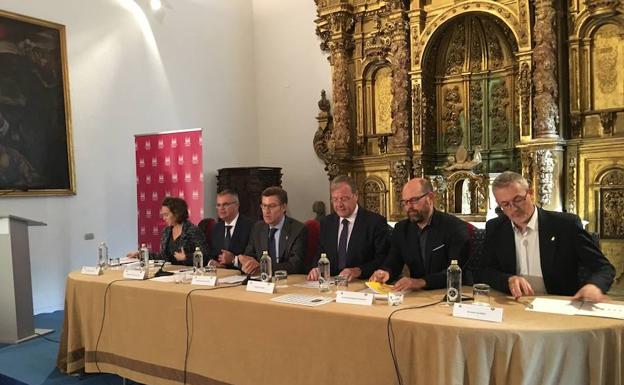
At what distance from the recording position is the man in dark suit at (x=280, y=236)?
364cm

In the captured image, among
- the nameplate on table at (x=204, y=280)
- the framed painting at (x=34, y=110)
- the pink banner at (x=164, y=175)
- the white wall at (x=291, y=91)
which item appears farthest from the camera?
the white wall at (x=291, y=91)

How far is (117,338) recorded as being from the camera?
10.4 feet

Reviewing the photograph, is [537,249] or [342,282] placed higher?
[537,249]

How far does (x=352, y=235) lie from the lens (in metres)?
3.53

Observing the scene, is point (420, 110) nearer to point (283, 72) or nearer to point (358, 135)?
point (358, 135)

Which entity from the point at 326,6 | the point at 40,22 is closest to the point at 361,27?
the point at 326,6

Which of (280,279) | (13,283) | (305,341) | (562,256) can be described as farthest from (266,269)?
(13,283)

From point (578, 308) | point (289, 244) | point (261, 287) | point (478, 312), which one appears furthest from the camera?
point (289, 244)

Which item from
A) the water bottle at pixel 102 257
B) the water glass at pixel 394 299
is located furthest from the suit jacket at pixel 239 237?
A: the water glass at pixel 394 299

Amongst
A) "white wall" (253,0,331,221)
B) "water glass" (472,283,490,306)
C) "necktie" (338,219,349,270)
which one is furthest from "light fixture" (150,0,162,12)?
"water glass" (472,283,490,306)

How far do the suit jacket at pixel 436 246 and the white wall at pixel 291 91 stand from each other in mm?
4960

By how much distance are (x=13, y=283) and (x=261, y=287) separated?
264 centimetres

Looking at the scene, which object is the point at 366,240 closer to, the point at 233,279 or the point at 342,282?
the point at 342,282

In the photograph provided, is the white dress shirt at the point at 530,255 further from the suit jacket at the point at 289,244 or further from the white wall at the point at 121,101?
the white wall at the point at 121,101
